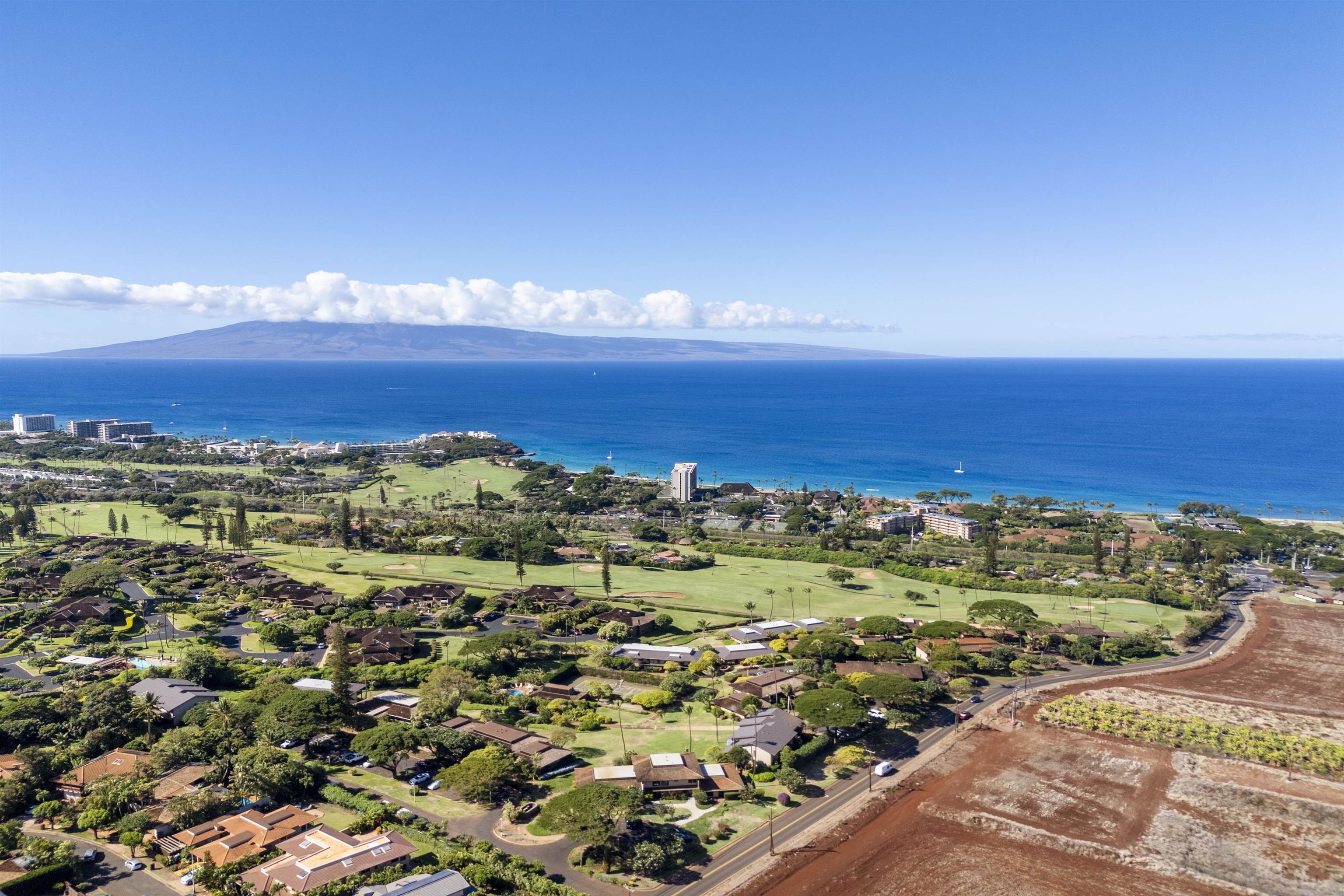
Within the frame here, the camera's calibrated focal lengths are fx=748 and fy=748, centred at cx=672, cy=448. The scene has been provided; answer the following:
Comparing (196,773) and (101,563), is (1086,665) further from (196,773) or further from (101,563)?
(101,563)

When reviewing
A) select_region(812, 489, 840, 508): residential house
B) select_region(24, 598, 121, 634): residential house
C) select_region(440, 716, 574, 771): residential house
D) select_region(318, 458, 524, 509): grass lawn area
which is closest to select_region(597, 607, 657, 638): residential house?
select_region(440, 716, 574, 771): residential house

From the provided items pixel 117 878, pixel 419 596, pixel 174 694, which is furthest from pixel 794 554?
pixel 117 878

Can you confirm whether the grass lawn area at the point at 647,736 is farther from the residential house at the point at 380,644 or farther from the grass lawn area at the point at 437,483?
the grass lawn area at the point at 437,483

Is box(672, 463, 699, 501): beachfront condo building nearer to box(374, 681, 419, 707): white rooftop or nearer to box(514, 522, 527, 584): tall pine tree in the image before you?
box(514, 522, 527, 584): tall pine tree

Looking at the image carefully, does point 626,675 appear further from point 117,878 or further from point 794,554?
point 794,554

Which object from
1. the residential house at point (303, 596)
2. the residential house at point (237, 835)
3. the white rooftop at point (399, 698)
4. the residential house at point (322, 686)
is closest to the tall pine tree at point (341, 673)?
the residential house at point (322, 686)

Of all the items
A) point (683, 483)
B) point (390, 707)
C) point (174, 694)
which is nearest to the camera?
point (174, 694)
